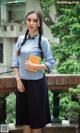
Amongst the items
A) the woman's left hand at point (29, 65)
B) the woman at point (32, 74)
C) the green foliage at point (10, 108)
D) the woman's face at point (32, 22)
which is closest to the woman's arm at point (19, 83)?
the woman at point (32, 74)

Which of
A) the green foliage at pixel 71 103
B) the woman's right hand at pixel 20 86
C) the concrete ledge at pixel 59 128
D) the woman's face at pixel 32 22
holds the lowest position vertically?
the concrete ledge at pixel 59 128

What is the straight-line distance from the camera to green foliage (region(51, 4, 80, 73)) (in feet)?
27.1

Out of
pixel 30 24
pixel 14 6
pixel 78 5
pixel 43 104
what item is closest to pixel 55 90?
pixel 43 104

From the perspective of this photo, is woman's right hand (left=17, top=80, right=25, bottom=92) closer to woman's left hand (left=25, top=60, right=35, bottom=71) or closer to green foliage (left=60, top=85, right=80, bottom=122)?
woman's left hand (left=25, top=60, right=35, bottom=71)

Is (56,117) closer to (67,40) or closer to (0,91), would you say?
(0,91)

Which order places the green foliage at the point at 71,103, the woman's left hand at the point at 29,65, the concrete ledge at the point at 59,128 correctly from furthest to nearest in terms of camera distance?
the concrete ledge at the point at 59,128 → the green foliage at the point at 71,103 → the woman's left hand at the point at 29,65

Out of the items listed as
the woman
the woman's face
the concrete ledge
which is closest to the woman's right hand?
the woman

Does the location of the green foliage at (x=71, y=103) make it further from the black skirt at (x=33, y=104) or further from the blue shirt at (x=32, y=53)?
the blue shirt at (x=32, y=53)

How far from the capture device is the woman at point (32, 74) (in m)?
3.70

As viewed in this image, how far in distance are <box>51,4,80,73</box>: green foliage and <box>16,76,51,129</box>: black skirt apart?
399cm

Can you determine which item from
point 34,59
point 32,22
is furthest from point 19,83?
point 32,22

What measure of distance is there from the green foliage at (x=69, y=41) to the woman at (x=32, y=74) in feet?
13.1

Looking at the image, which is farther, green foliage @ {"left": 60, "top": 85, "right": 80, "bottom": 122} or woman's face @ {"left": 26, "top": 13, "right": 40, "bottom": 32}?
green foliage @ {"left": 60, "top": 85, "right": 80, "bottom": 122}

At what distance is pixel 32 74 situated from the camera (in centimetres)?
373
